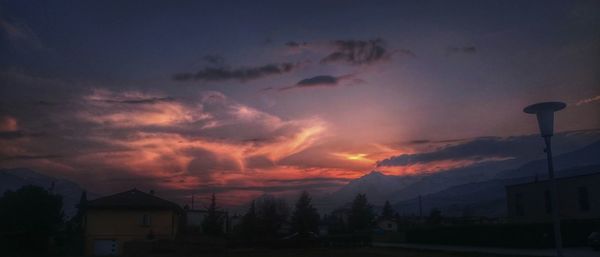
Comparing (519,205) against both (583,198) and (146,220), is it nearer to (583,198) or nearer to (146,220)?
(583,198)

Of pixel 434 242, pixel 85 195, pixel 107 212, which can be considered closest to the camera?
pixel 107 212

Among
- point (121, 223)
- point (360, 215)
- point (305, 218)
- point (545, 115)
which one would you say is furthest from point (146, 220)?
point (360, 215)

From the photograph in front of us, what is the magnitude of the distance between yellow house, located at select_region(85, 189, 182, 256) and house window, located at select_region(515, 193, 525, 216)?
1593 inches

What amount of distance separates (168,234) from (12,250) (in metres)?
16.6

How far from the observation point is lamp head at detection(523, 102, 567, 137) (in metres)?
18.0

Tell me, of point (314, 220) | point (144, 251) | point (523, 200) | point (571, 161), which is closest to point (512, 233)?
point (523, 200)

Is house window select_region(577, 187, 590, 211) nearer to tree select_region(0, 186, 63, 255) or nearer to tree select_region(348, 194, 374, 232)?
tree select_region(348, 194, 374, 232)

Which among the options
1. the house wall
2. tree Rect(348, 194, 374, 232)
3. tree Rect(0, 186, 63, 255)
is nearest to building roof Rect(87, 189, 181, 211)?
the house wall

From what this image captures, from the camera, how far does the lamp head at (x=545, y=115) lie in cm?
1797

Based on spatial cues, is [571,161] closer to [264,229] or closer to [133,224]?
[264,229]

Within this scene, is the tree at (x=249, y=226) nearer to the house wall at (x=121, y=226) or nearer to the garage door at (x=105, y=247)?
the house wall at (x=121, y=226)

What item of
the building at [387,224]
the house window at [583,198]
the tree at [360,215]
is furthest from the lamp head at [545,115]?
the building at [387,224]

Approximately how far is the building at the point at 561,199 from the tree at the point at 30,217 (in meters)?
46.3

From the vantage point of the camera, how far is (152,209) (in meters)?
55.6
